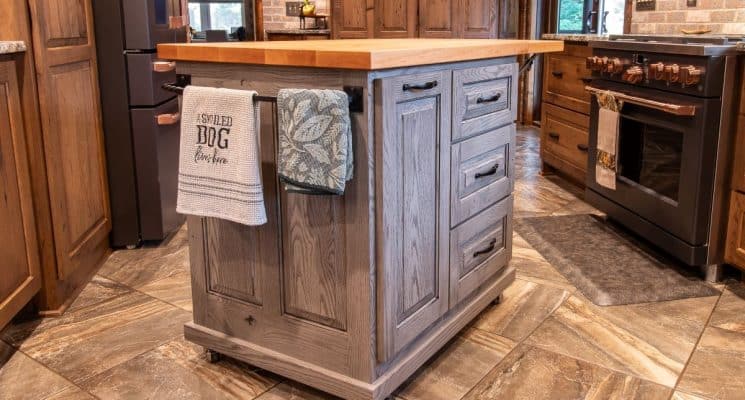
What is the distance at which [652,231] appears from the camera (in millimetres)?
2746

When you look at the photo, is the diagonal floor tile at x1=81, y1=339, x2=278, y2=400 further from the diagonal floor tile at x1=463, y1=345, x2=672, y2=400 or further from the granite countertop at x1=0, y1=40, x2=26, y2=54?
the granite countertop at x1=0, y1=40, x2=26, y2=54

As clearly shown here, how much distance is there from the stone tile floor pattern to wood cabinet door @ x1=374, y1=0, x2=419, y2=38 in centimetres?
354

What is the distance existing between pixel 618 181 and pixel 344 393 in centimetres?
186

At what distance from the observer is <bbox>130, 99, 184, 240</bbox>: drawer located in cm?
284

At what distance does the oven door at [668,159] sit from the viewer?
2.42 metres

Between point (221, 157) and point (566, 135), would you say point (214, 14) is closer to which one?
point (566, 135)

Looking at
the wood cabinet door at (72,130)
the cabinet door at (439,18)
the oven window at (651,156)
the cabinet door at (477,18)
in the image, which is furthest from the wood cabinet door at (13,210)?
the cabinet door at (477,18)

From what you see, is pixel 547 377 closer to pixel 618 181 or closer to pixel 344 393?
pixel 344 393

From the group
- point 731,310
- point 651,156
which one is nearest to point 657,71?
point 651,156

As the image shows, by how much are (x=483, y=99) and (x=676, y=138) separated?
3.39ft

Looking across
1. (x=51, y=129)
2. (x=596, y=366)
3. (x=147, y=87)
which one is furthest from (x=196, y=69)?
(x=596, y=366)

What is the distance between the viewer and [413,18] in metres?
A: 5.64

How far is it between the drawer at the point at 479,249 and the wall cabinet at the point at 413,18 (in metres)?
3.69

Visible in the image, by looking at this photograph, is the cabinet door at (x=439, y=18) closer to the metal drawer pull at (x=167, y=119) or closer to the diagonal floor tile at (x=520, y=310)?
the metal drawer pull at (x=167, y=119)
